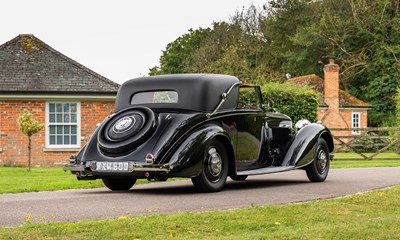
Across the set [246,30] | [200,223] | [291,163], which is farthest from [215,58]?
[200,223]

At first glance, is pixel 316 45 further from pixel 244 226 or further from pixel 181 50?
pixel 244 226

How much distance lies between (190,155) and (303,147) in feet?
10.6

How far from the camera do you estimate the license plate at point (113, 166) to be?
11.5 m

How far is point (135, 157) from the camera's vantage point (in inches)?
454

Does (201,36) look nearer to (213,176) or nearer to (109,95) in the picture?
(109,95)

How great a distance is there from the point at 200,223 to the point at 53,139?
1912 centimetres

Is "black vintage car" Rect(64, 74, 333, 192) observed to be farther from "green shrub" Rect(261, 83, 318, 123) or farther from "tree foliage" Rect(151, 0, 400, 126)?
"tree foliage" Rect(151, 0, 400, 126)

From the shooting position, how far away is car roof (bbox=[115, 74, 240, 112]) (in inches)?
496

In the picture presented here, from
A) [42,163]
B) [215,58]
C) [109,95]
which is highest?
[215,58]

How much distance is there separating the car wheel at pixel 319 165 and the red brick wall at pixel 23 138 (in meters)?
12.9

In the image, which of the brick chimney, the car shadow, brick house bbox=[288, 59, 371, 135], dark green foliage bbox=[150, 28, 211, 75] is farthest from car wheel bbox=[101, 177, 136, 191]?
dark green foliage bbox=[150, 28, 211, 75]

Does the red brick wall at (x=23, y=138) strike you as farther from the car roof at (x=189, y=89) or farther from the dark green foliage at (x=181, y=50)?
the dark green foliage at (x=181, y=50)

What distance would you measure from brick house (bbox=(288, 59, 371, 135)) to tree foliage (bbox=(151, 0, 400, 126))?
2.14 meters

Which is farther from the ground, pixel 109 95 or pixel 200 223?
pixel 109 95
